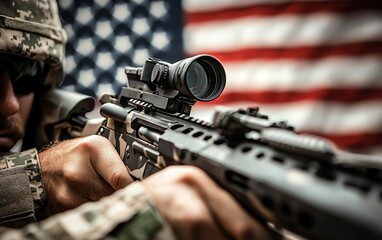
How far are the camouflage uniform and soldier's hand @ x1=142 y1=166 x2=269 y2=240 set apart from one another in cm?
2

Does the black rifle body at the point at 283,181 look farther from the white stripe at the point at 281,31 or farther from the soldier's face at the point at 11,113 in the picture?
the white stripe at the point at 281,31

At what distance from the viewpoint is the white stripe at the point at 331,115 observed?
1805 millimetres

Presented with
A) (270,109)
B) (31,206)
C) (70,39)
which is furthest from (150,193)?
(70,39)

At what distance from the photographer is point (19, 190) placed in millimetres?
1216

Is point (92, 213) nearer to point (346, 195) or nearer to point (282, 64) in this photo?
point (346, 195)

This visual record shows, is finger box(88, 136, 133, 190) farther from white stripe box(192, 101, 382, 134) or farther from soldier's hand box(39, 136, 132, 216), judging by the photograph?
white stripe box(192, 101, 382, 134)

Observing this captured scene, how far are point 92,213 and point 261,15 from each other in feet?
Answer: 5.53

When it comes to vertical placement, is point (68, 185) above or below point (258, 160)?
below

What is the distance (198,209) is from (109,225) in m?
0.15

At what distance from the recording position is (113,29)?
258 cm

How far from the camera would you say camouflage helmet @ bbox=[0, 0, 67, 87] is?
4.56 feet

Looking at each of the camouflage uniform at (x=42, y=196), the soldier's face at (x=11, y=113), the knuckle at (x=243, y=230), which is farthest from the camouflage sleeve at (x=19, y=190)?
the knuckle at (x=243, y=230)

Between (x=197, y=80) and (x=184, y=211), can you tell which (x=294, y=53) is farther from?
(x=184, y=211)

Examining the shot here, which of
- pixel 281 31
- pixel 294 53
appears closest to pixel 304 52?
pixel 294 53
